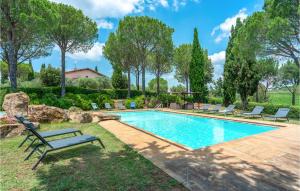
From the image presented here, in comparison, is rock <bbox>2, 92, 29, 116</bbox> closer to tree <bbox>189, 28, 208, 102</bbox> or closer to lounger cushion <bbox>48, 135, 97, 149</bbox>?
lounger cushion <bbox>48, 135, 97, 149</bbox>

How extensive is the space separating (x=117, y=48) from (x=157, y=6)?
12.2m

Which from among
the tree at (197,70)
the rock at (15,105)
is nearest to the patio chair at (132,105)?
the tree at (197,70)

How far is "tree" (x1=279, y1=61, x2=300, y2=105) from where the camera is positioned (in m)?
26.6

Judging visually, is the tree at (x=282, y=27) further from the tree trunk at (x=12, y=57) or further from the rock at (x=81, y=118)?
the tree trunk at (x=12, y=57)

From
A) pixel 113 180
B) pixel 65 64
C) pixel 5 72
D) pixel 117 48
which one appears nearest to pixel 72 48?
pixel 65 64

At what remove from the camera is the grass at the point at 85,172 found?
346 cm

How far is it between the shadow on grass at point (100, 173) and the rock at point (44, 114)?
221 inches

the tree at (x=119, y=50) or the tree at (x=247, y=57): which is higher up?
the tree at (x=119, y=50)

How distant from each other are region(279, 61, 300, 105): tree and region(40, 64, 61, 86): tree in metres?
30.6

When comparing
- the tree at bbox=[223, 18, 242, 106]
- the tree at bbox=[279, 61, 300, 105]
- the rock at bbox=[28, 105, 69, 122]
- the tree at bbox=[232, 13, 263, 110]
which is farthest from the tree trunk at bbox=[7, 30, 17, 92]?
the tree at bbox=[279, 61, 300, 105]

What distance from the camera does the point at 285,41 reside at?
12828 millimetres

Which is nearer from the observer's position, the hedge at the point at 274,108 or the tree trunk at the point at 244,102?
the hedge at the point at 274,108

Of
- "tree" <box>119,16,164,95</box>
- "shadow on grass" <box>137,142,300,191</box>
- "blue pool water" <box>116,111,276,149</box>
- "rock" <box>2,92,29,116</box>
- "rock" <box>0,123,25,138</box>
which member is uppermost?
"tree" <box>119,16,164,95</box>

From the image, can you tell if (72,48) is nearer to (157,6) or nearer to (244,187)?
(157,6)
